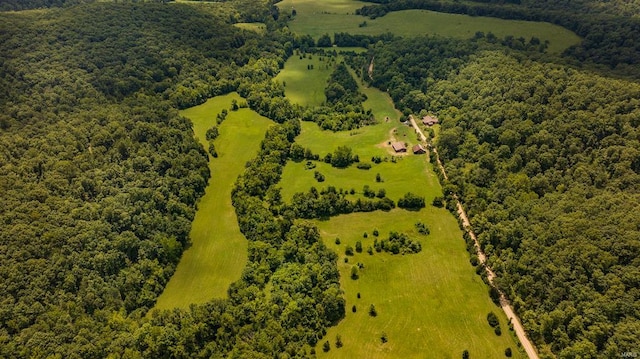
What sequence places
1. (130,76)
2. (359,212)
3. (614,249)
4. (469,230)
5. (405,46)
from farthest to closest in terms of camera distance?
(405,46), (130,76), (359,212), (469,230), (614,249)

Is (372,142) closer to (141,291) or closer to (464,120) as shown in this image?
(464,120)

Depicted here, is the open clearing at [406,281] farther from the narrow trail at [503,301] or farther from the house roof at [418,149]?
the house roof at [418,149]

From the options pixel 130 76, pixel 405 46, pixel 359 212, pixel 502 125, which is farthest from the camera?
pixel 405 46

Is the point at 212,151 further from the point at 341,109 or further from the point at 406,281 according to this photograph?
the point at 406,281

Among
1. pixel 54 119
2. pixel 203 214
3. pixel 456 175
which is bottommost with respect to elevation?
pixel 203 214

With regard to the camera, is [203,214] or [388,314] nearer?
[388,314]

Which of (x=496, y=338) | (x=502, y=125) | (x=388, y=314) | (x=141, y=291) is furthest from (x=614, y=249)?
(x=141, y=291)

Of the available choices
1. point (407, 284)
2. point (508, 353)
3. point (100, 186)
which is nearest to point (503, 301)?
point (508, 353)
